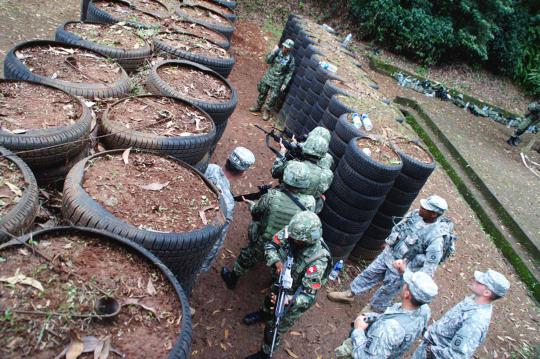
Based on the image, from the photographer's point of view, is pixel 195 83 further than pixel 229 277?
Yes

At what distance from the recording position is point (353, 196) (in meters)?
5.53

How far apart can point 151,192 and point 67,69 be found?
86.3 inches

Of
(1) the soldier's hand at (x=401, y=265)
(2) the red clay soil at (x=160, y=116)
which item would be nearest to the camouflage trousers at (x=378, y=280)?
(1) the soldier's hand at (x=401, y=265)

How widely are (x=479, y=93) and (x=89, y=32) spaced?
18.5 meters

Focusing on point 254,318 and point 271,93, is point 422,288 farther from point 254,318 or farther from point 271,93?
point 271,93

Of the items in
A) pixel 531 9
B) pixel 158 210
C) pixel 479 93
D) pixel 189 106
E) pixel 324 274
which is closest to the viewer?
pixel 158 210

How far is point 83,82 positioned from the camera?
4344 mm

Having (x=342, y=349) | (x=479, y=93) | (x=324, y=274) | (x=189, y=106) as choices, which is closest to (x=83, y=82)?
(x=189, y=106)

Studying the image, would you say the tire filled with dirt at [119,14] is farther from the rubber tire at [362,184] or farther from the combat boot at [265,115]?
the rubber tire at [362,184]

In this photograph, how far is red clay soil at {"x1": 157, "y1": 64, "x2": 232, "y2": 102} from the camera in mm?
5207

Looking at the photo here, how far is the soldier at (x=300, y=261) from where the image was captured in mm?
3824

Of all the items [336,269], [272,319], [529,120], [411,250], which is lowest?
[336,269]

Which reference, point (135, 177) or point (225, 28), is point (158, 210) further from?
point (225, 28)

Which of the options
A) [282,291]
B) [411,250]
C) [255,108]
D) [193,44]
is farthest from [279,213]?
[255,108]
